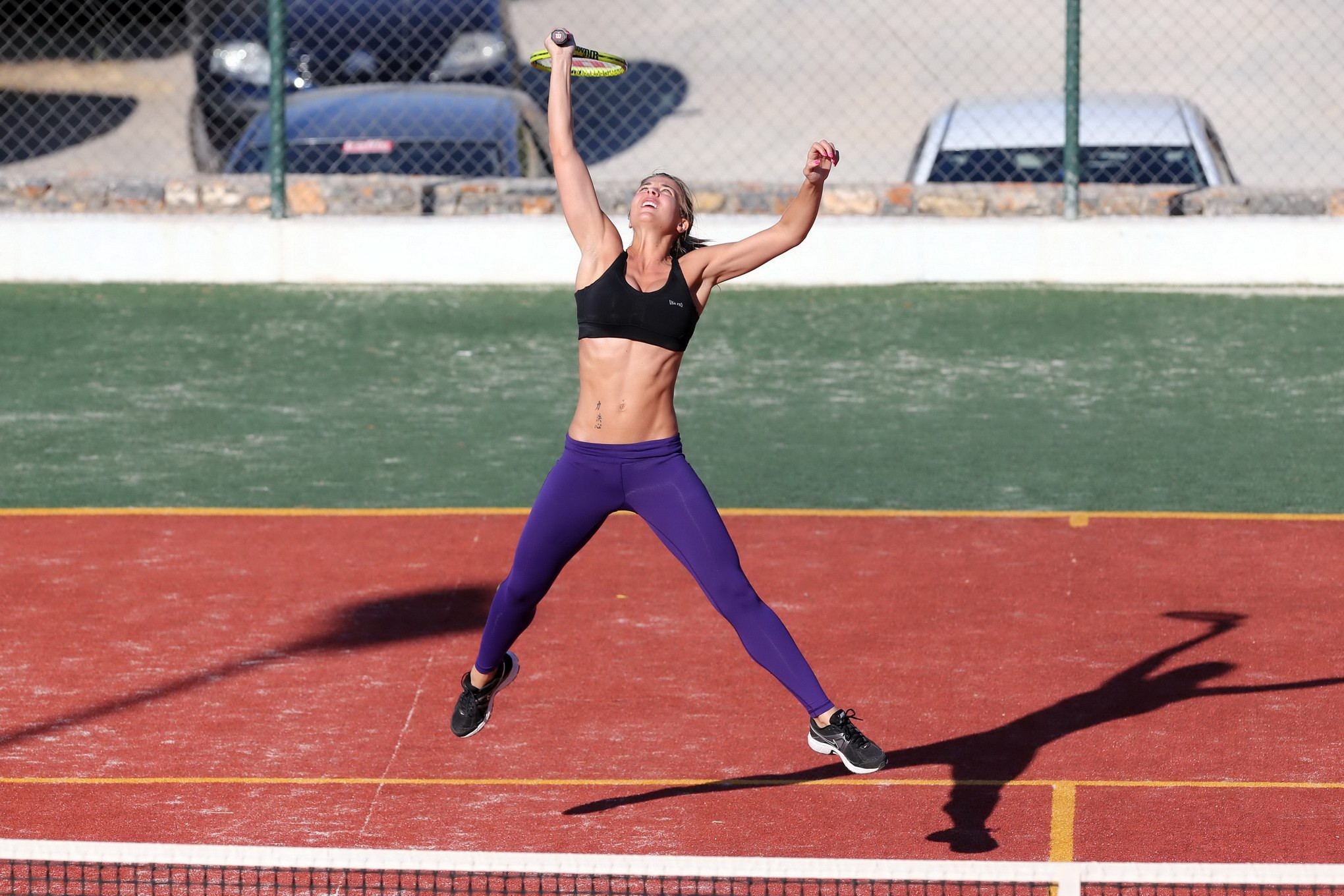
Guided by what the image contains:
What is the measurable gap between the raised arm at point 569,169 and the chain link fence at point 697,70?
9.83 meters

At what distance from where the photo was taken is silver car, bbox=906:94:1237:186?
50.0ft

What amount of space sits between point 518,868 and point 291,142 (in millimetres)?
11759

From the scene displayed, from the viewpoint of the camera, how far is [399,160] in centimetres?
A: 1580

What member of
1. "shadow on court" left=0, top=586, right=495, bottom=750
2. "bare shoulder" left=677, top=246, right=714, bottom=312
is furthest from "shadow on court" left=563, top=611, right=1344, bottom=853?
"shadow on court" left=0, top=586, right=495, bottom=750

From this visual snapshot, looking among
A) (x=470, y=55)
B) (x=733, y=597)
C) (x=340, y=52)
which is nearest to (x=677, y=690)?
(x=733, y=597)

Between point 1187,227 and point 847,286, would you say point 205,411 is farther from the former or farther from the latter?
point 1187,227

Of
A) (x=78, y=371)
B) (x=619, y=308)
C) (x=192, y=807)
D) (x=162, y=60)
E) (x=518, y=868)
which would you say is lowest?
(x=162, y=60)

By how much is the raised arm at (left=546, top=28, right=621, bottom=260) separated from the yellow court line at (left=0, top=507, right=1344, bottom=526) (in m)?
3.98

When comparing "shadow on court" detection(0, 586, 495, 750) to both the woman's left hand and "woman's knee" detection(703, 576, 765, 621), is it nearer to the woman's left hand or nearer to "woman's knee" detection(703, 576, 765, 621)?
"woman's knee" detection(703, 576, 765, 621)

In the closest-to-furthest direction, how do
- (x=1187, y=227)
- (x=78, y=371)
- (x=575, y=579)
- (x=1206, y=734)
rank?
1. (x=1206, y=734)
2. (x=575, y=579)
3. (x=78, y=371)
4. (x=1187, y=227)

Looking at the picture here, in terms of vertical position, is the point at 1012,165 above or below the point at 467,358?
above

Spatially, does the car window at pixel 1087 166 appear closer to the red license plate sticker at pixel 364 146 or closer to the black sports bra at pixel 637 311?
the red license plate sticker at pixel 364 146

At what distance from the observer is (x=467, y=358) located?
13.6 meters

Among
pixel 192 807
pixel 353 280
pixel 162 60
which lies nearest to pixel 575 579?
pixel 192 807
